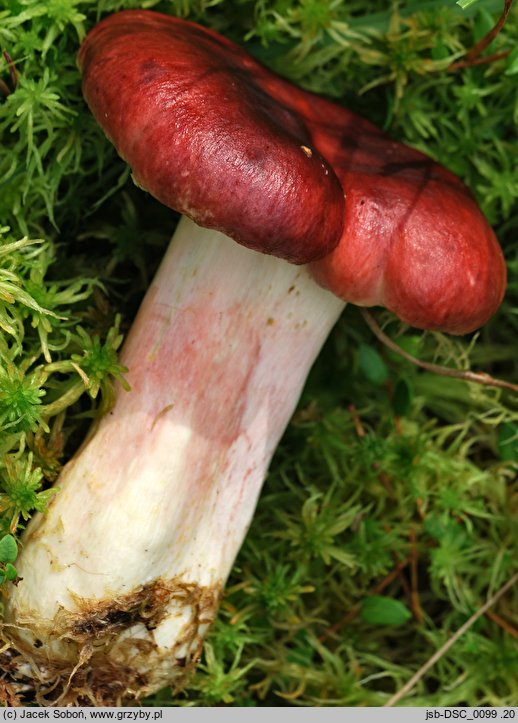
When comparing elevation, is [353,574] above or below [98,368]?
below

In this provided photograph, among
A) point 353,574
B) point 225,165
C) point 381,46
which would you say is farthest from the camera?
point 353,574

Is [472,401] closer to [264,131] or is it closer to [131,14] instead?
[264,131]

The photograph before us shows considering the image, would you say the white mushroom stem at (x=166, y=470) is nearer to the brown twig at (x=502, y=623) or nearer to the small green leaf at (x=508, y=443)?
the small green leaf at (x=508, y=443)

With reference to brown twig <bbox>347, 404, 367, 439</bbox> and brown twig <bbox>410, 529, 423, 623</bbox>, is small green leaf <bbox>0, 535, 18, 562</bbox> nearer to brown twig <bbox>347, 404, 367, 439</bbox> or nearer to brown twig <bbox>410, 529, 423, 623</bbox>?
brown twig <bbox>347, 404, 367, 439</bbox>

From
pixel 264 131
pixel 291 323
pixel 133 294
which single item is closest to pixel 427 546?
pixel 291 323

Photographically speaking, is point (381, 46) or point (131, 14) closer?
point (131, 14)

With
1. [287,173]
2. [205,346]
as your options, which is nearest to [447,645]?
[205,346]

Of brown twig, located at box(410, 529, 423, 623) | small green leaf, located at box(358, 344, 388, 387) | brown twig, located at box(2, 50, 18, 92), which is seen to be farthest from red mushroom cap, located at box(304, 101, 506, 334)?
brown twig, located at box(410, 529, 423, 623)
